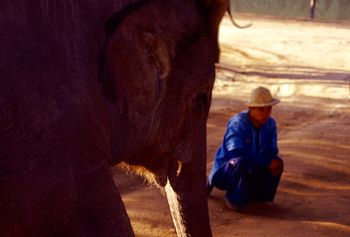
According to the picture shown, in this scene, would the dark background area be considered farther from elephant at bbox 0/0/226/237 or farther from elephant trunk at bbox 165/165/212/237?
elephant at bbox 0/0/226/237

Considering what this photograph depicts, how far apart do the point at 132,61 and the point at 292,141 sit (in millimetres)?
5569

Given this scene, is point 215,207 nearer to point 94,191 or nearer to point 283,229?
point 283,229

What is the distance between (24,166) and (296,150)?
5.62m

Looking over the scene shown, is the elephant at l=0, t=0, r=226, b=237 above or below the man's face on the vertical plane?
above

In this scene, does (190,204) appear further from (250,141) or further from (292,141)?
(292,141)

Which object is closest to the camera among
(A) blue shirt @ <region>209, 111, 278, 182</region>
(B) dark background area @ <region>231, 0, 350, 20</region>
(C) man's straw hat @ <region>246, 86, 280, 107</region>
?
(C) man's straw hat @ <region>246, 86, 280, 107</region>

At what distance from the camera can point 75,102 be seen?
108 inches

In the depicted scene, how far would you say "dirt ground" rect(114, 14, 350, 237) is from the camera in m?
5.89

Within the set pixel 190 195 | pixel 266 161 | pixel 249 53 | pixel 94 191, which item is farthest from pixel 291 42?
pixel 94 191

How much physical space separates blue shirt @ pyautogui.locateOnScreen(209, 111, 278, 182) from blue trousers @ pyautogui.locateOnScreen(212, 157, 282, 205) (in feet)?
0.19

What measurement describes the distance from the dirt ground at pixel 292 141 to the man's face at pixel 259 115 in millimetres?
718

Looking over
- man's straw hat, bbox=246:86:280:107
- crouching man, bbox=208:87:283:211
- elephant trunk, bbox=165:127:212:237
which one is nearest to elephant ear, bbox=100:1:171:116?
elephant trunk, bbox=165:127:212:237

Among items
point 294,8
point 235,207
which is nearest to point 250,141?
point 235,207

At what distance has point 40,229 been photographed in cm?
274
